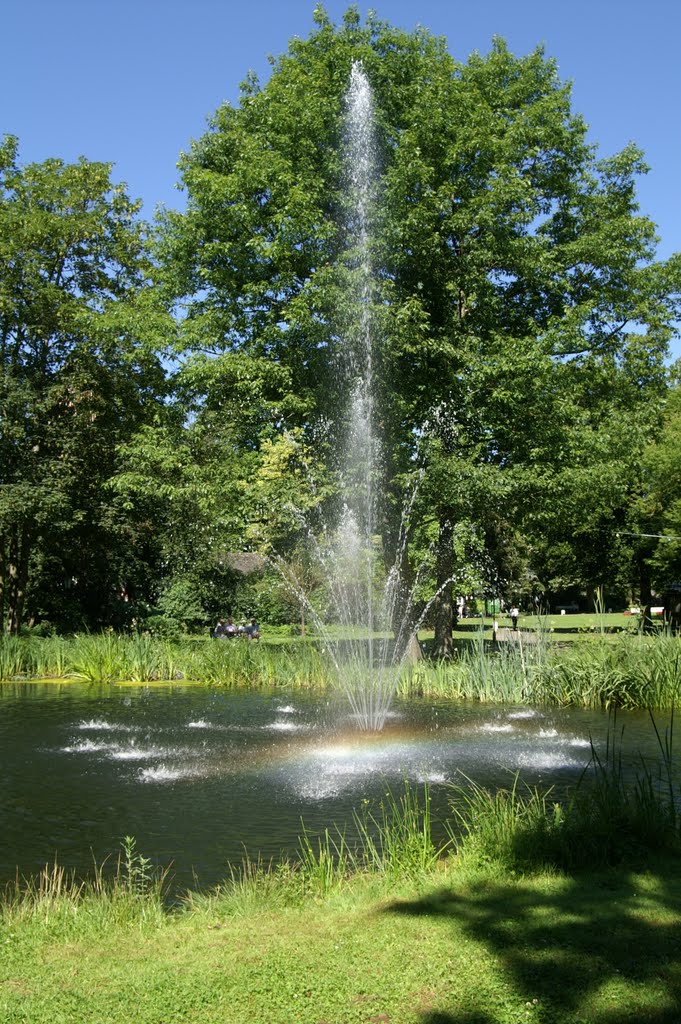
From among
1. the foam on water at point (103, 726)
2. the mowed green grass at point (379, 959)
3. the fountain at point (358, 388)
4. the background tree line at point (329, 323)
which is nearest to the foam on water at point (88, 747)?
the foam on water at point (103, 726)

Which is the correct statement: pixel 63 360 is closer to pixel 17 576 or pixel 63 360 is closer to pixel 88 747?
pixel 17 576

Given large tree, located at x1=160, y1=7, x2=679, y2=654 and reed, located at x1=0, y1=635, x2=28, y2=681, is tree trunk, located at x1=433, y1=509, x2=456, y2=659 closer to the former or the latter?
large tree, located at x1=160, y1=7, x2=679, y2=654

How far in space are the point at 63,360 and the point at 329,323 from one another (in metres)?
10.5

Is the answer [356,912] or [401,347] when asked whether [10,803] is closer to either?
[356,912]

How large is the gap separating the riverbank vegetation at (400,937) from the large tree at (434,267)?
14172 mm

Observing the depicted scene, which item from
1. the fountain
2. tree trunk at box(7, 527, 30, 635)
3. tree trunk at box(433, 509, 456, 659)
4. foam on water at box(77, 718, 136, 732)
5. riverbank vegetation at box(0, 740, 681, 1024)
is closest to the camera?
riverbank vegetation at box(0, 740, 681, 1024)

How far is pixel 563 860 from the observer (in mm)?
5629

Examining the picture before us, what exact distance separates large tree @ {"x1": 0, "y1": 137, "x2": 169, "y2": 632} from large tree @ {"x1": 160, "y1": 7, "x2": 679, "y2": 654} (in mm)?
3318

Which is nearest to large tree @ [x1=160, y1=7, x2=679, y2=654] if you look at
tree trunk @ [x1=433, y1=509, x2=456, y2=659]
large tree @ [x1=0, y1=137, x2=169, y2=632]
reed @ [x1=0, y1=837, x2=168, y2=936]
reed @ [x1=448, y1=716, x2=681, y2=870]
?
tree trunk @ [x1=433, y1=509, x2=456, y2=659]

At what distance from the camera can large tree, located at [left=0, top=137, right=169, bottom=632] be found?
78.9 ft

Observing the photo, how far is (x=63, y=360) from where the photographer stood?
26.4 m

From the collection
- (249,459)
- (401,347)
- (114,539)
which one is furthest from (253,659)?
(114,539)

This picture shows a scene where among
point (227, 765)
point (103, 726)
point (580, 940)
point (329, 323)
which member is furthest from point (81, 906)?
point (329, 323)

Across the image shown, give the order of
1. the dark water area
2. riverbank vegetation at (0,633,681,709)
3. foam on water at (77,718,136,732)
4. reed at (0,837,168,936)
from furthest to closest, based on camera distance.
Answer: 1. riverbank vegetation at (0,633,681,709)
2. foam on water at (77,718,136,732)
3. the dark water area
4. reed at (0,837,168,936)
